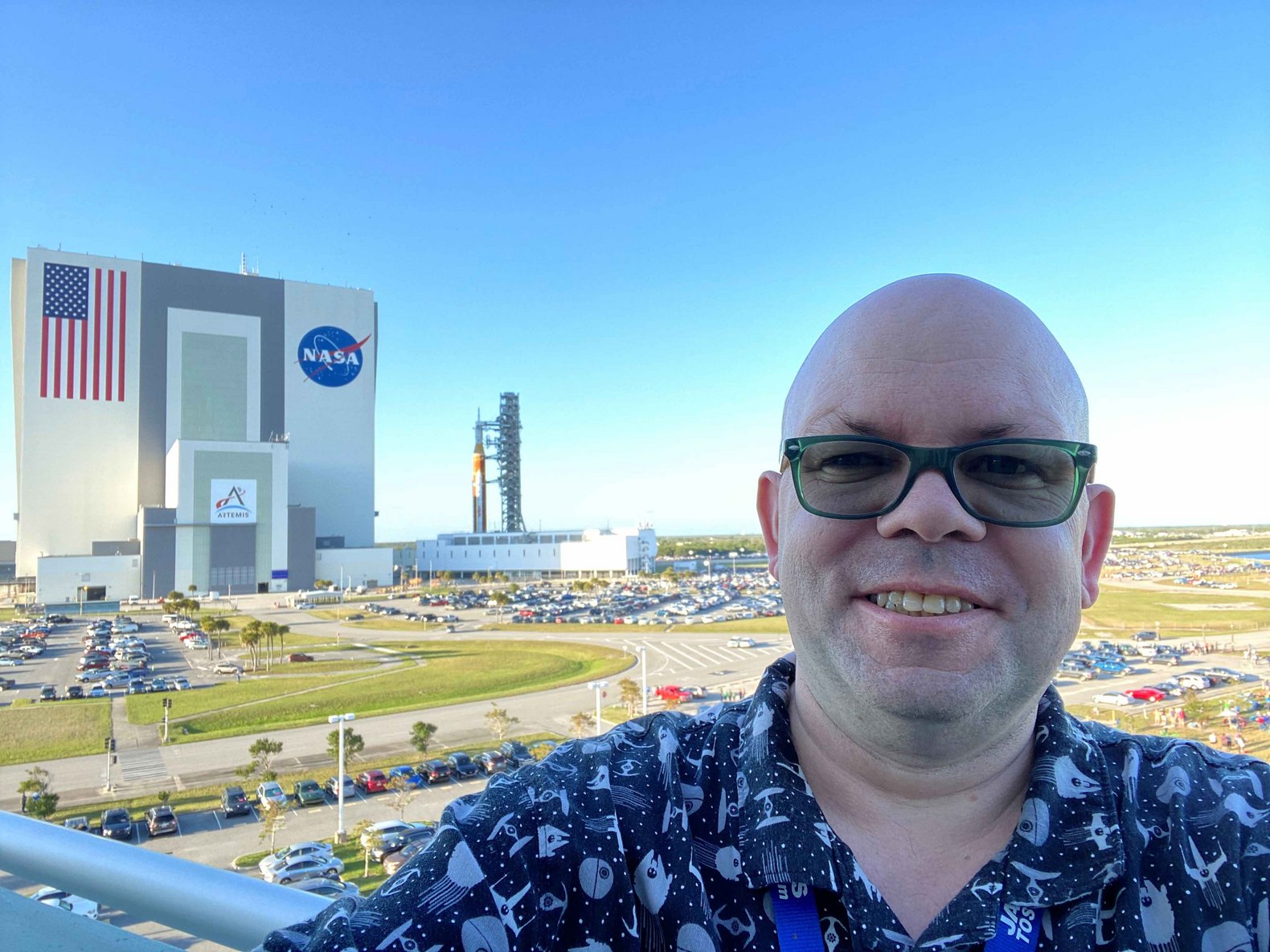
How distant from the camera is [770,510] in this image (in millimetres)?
775

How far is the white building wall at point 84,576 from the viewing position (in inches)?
787

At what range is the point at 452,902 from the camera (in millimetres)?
484

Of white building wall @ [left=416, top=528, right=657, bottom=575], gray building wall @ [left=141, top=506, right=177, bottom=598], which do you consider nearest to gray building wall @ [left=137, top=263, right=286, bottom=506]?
gray building wall @ [left=141, top=506, right=177, bottom=598]

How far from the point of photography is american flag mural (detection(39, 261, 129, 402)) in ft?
74.4

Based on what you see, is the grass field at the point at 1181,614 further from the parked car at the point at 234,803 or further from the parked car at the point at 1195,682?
the parked car at the point at 234,803

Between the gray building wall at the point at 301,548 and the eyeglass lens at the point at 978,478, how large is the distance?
25277mm

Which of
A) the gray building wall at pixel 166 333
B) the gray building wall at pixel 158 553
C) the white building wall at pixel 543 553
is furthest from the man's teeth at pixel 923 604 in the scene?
the gray building wall at pixel 166 333

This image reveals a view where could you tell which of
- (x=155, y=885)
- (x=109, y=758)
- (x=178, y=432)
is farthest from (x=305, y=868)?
(x=178, y=432)

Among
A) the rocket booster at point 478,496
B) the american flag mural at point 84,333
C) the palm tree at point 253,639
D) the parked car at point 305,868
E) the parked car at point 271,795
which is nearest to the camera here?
the parked car at point 305,868

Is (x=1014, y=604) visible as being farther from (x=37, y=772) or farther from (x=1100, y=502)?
Result: (x=37, y=772)

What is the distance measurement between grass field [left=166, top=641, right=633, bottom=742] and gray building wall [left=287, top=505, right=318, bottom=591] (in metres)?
12.7

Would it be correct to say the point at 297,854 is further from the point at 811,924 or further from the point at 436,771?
the point at 811,924

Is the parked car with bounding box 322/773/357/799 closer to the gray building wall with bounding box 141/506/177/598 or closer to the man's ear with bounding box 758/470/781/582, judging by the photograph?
the man's ear with bounding box 758/470/781/582

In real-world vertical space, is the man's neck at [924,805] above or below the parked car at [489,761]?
above
